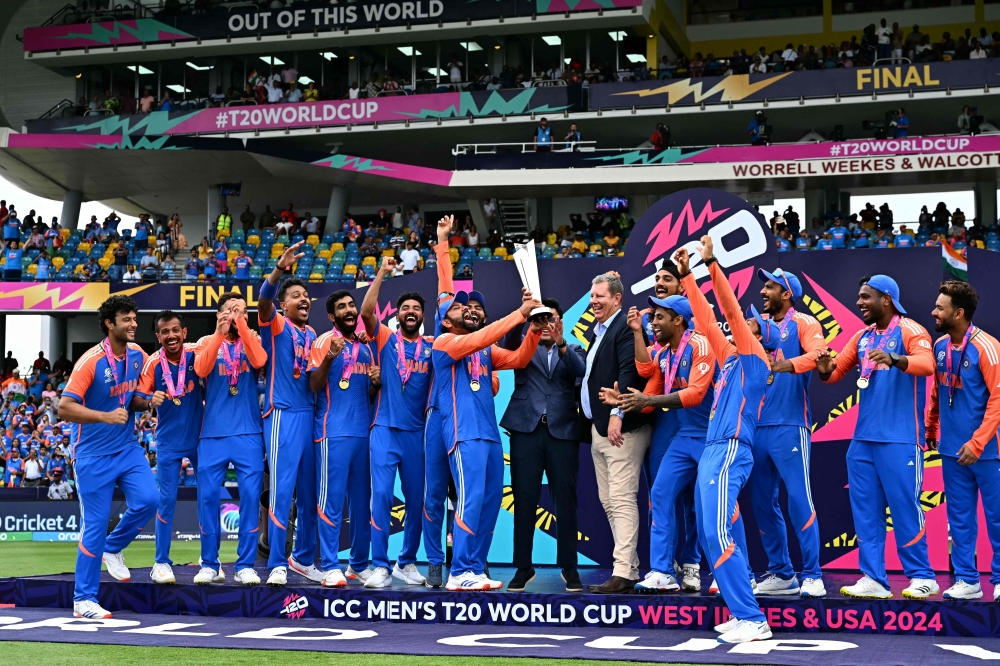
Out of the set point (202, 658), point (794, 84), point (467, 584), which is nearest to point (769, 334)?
point (467, 584)

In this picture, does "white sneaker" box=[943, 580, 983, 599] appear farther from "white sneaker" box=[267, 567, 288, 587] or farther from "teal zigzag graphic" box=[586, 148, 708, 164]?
"teal zigzag graphic" box=[586, 148, 708, 164]

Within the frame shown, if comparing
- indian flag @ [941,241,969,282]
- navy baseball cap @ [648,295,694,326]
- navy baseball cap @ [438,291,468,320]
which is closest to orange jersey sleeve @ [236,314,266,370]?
navy baseball cap @ [438,291,468,320]

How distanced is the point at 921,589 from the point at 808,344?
185cm

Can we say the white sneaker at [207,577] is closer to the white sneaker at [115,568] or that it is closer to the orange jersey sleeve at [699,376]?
the white sneaker at [115,568]

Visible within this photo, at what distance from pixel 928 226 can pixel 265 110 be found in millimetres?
20163

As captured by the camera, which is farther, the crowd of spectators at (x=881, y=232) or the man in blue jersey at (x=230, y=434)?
the crowd of spectators at (x=881, y=232)

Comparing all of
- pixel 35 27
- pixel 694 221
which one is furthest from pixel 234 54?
pixel 694 221

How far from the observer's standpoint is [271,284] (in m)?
8.36

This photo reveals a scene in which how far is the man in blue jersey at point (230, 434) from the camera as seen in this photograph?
8578 millimetres

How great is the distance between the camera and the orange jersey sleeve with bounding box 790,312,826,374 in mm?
7551

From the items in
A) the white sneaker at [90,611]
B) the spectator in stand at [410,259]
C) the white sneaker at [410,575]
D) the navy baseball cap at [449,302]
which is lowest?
the white sneaker at [90,611]

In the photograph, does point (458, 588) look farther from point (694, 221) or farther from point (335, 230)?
point (335, 230)

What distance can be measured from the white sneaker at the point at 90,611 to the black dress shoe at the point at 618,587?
373 centimetres

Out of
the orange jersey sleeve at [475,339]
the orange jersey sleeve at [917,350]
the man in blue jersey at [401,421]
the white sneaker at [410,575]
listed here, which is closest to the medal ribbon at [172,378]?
the man in blue jersey at [401,421]
